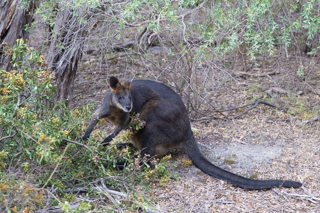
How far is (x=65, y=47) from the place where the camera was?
593 cm

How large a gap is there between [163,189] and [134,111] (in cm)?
120

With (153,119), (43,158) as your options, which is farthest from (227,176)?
(43,158)

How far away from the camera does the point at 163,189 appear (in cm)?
440

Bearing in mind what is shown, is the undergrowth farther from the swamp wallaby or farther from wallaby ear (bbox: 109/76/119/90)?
wallaby ear (bbox: 109/76/119/90)

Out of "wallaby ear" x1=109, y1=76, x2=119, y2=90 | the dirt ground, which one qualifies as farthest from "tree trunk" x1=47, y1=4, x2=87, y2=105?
"wallaby ear" x1=109, y1=76, x2=119, y2=90

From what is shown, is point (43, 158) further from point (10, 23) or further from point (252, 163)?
point (10, 23)

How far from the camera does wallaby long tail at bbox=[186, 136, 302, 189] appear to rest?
427 centimetres

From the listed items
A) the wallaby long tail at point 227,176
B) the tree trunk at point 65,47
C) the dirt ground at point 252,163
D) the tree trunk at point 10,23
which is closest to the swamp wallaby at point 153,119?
the wallaby long tail at point 227,176

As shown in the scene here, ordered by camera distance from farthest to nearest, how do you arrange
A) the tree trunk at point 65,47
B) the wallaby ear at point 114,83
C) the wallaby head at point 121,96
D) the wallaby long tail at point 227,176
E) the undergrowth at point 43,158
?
the tree trunk at point 65,47, the wallaby ear at point 114,83, the wallaby head at point 121,96, the wallaby long tail at point 227,176, the undergrowth at point 43,158

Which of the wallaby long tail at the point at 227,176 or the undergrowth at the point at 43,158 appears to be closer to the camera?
the undergrowth at the point at 43,158

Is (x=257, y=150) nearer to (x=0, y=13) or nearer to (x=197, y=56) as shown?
(x=197, y=56)

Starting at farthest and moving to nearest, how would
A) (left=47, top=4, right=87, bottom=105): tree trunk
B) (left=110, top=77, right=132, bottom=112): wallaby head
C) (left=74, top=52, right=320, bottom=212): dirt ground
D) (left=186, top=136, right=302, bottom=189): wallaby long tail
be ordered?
(left=47, top=4, right=87, bottom=105): tree trunk
(left=110, top=77, right=132, bottom=112): wallaby head
(left=186, top=136, right=302, bottom=189): wallaby long tail
(left=74, top=52, right=320, bottom=212): dirt ground

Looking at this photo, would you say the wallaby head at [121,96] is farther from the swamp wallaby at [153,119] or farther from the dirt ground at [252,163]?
the dirt ground at [252,163]

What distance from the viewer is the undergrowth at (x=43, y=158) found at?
3.36 m
